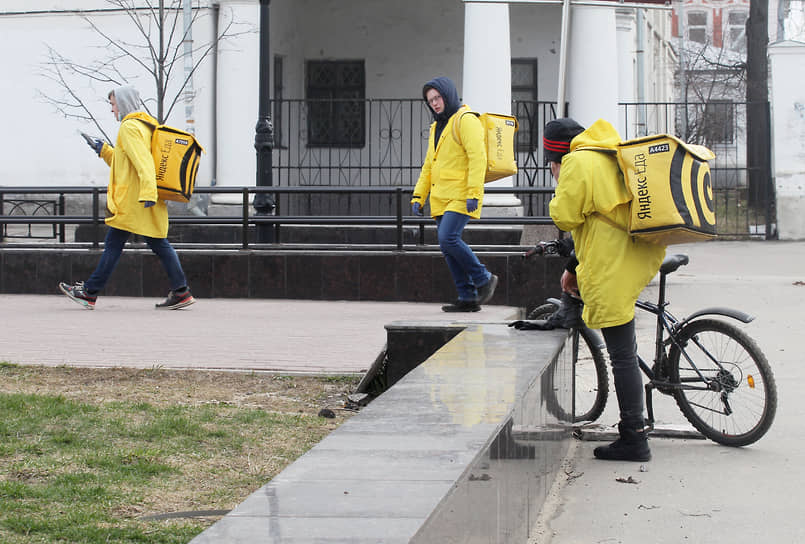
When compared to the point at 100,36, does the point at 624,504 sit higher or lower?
lower

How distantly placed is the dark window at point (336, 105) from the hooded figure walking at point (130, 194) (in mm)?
9924

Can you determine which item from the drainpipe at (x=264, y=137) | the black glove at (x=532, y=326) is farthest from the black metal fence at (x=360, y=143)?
the black glove at (x=532, y=326)

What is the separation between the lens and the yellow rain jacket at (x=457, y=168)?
941cm

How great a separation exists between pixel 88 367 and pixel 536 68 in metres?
14.8

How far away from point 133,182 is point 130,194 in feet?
0.38

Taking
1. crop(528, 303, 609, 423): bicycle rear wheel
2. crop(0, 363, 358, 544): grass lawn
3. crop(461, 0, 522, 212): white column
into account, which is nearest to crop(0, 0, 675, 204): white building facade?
crop(461, 0, 522, 212): white column

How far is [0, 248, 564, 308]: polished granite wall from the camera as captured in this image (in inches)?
450

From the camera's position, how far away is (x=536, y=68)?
68.5ft

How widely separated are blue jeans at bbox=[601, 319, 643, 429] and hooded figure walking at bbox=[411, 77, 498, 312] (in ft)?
13.7

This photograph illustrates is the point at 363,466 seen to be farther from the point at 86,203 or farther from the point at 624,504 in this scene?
the point at 86,203

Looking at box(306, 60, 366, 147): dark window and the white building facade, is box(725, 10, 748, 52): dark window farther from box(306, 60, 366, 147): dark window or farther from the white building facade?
box(306, 60, 366, 147): dark window

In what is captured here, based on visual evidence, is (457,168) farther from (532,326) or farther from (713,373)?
(713,373)

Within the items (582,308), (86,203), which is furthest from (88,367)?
(86,203)

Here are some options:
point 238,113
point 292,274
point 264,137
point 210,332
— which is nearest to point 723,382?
point 210,332
